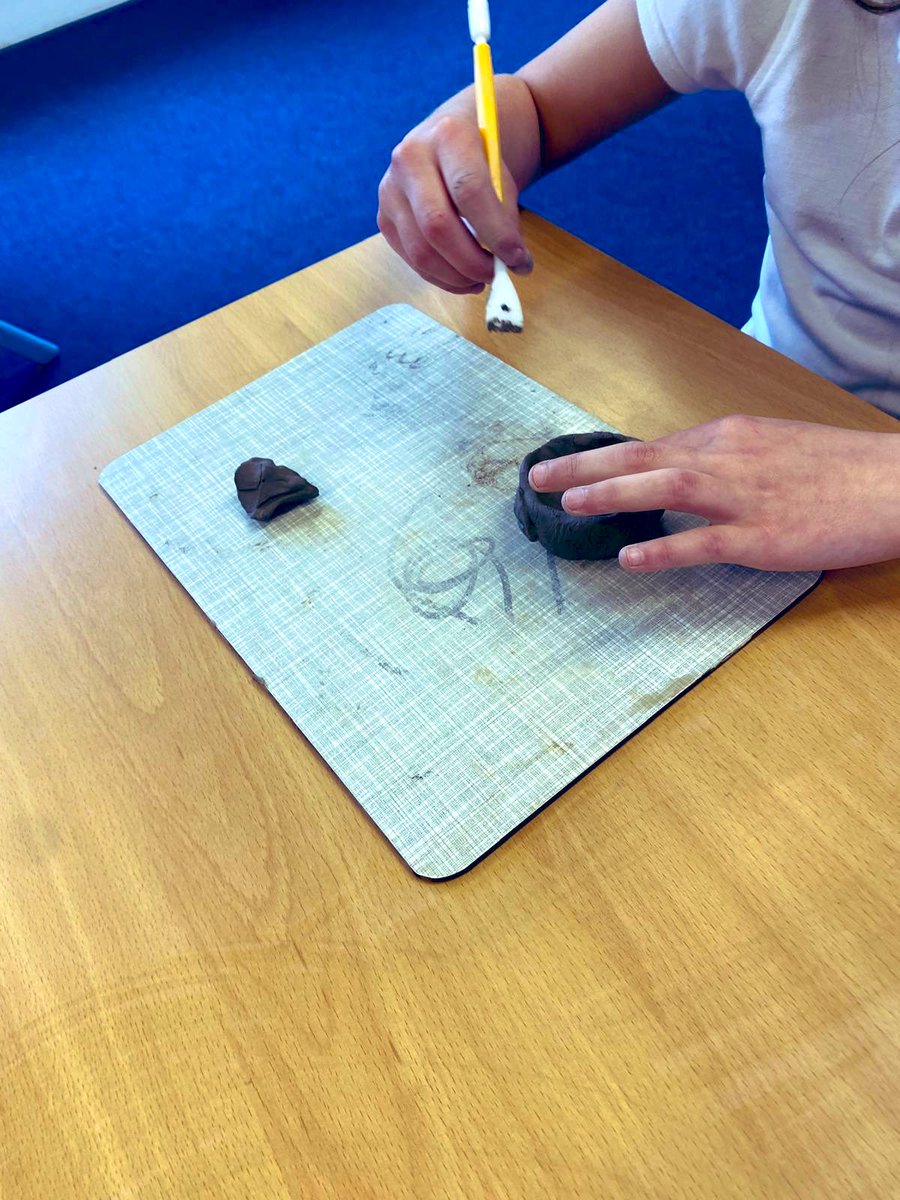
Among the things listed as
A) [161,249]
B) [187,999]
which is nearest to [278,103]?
[161,249]

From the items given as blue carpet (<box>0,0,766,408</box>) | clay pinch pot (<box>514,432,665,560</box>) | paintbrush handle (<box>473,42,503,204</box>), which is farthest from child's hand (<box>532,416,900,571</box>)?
blue carpet (<box>0,0,766,408</box>)

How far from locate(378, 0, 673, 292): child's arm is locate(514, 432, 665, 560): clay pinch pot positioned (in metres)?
0.15

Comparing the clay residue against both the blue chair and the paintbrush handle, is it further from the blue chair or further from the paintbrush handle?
the blue chair

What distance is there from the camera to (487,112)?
0.64 meters

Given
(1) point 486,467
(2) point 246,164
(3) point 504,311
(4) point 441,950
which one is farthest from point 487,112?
(2) point 246,164

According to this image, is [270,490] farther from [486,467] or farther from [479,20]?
[479,20]

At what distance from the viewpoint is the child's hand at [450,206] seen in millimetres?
626

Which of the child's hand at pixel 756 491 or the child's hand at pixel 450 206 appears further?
the child's hand at pixel 450 206

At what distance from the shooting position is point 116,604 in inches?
23.0

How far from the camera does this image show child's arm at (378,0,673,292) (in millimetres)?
630

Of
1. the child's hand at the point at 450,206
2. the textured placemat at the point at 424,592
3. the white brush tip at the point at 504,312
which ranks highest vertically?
the child's hand at the point at 450,206

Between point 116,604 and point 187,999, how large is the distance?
0.83 ft

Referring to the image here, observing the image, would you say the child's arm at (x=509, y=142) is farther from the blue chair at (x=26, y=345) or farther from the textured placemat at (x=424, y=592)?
the blue chair at (x=26, y=345)

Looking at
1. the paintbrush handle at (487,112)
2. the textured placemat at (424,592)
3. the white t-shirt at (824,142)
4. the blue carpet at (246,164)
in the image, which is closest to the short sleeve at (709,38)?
the white t-shirt at (824,142)
